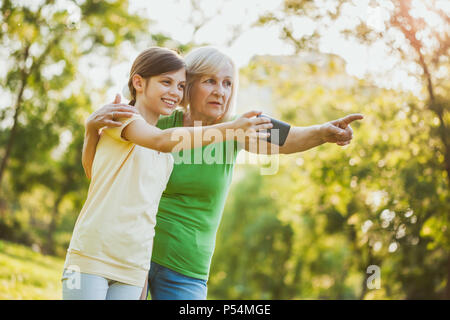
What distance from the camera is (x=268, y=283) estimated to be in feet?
70.6

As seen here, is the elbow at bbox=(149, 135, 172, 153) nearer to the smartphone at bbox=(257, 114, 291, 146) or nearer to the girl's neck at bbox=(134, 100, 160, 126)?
the girl's neck at bbox=(134, 100, 160, 126)

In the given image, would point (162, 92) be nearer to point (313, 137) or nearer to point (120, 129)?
point (120, 129)

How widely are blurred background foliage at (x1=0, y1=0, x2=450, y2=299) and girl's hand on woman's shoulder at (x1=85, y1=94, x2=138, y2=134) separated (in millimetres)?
822

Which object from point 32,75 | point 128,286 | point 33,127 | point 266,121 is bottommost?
point 128,286

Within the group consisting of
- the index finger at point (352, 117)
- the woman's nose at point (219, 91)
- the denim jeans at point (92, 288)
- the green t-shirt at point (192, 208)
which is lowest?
the denim jeans at point (92, 288)

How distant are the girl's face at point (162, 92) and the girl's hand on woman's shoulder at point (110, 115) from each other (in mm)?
225

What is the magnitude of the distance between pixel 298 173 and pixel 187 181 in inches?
348

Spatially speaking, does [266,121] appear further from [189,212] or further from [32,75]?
[32,75]

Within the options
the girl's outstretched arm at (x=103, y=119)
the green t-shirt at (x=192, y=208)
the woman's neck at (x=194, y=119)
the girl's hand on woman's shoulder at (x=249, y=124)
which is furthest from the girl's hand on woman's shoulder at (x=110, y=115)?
the woman's neck at (x=194, y=119)

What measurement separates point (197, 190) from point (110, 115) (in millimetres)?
744

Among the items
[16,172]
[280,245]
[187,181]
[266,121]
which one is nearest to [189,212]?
[187,181]

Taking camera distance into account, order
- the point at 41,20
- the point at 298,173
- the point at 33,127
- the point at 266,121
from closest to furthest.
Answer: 1. the point at 266,121
2. the point at 41,20
3. the point at 298,173
4. the point at 33,127

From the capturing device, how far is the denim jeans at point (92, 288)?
199 cm

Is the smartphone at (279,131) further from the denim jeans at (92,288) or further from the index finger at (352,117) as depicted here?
the denim jeans at (92,288)
